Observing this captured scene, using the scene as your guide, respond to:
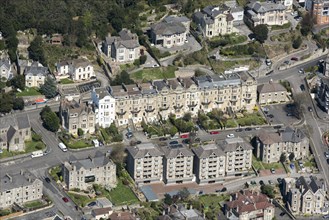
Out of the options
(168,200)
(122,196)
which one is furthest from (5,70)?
(168,200)

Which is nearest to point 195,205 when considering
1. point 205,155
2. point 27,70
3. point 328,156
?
point 205,155

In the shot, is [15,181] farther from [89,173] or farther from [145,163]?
[145,163]

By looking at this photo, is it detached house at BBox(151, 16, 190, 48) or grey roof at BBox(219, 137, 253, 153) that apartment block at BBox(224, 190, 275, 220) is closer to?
grey roof at BBox(219, 137, 253, 153)

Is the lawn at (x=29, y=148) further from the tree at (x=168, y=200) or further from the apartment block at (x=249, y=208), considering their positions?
the apartment block at (x=249, y=208)

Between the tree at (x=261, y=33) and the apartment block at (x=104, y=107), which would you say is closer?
the apartment block at (x=104, y=107)

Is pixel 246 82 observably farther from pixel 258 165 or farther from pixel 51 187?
pixel 51 187

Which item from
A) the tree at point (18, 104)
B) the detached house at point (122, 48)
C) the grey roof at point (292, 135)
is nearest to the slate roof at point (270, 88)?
the grey roof at point (292, 135)
